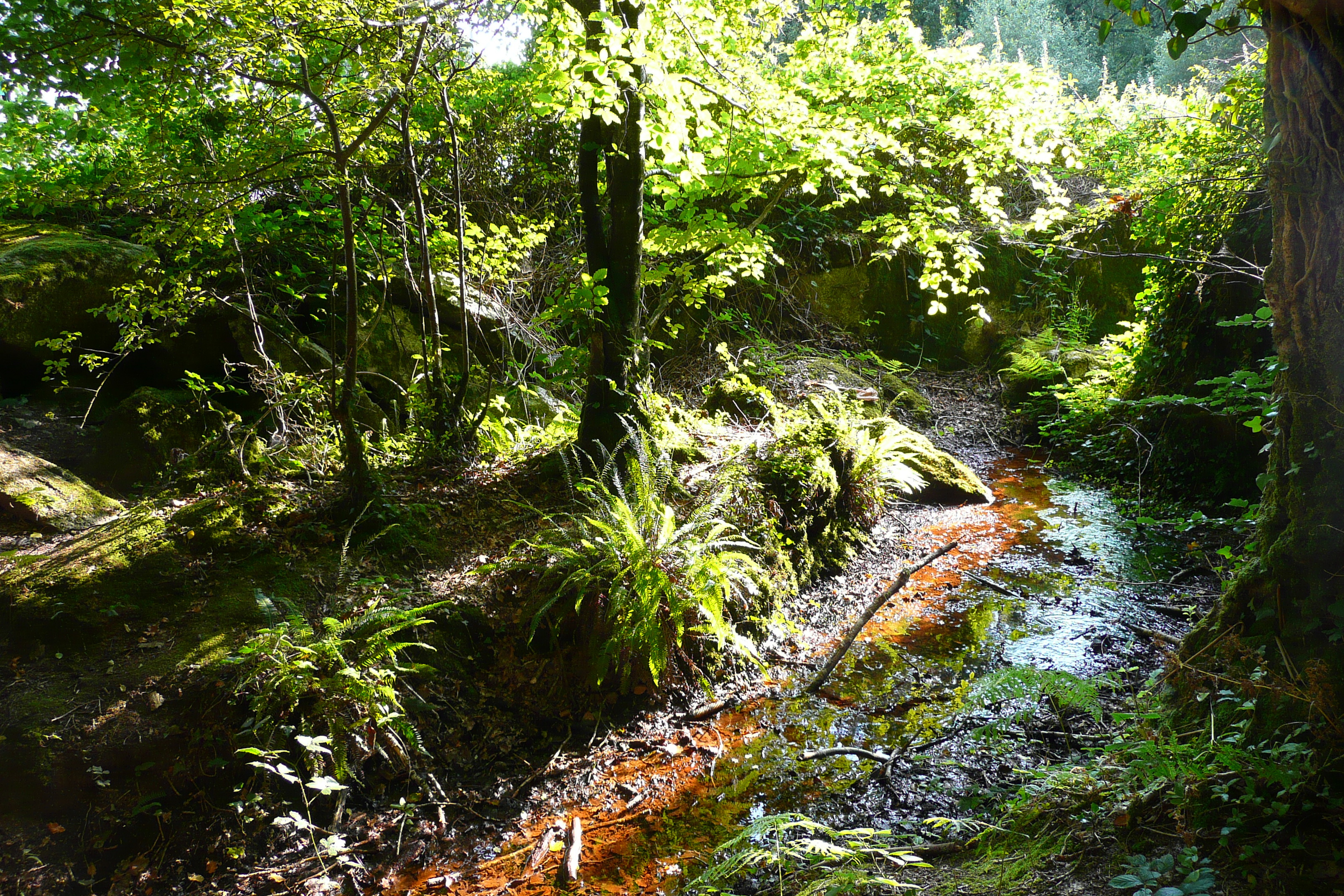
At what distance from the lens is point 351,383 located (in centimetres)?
455

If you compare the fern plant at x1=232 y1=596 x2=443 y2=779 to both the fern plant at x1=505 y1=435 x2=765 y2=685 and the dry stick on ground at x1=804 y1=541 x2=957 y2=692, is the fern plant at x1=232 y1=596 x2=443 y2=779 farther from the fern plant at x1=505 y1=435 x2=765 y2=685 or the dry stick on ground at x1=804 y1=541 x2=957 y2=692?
the dry stick on ground at x1=804 y1=541 x2=957 y2=692

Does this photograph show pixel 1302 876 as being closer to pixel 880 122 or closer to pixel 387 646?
pixel 387 646

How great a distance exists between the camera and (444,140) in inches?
264

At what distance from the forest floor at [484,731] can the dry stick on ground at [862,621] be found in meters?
0.12

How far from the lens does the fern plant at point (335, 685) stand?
333 cm

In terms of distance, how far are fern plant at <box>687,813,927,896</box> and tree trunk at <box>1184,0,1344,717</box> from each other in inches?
64.7

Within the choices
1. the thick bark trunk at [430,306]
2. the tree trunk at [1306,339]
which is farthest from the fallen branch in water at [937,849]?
the thick bark trunk at [430,306]

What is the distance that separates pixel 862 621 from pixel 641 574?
1.74 m

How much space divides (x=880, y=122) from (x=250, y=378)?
6.55m

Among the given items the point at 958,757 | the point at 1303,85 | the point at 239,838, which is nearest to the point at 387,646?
the point at 239,838

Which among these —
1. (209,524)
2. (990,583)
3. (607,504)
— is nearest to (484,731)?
(607,504)

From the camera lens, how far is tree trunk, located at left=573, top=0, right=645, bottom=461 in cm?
532

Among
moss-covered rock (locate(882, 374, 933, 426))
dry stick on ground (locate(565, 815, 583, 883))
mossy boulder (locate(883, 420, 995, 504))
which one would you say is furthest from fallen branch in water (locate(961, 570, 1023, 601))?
moss-covered rock (locate(882, 374, 933, 426))

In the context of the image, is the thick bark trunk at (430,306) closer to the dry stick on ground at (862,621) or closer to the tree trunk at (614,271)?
the tree trunk at (614,271)
